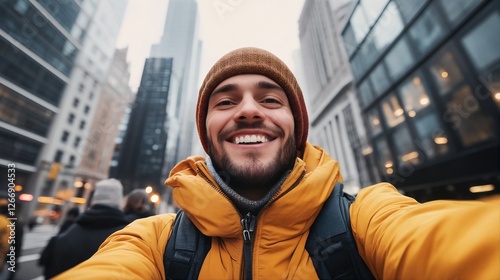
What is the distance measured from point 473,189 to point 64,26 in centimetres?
3250

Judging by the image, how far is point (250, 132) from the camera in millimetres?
1446

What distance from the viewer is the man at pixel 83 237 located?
7.68 ft

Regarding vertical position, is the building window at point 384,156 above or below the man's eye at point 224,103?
above

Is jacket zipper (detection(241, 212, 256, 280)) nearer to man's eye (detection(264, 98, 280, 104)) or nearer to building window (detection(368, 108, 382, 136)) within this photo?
man's eye (detection(264, 98, 280, 104))

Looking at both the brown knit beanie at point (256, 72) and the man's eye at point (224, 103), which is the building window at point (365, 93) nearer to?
the brown knit beanie at point (256, 72)

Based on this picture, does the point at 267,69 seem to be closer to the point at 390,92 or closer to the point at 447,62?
the point at 447,62

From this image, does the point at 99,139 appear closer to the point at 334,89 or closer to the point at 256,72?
the point at 334,89

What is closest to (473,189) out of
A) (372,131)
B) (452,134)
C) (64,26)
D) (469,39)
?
(452,134)

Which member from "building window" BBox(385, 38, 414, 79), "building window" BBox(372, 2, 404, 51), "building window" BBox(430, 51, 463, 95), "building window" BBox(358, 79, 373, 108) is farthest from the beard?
"building window" BBox(358, 79, 373, 108)

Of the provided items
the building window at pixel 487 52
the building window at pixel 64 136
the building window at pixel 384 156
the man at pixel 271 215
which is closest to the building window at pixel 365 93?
the building window at pixel 384 156

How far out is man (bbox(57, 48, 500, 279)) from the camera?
574 mm

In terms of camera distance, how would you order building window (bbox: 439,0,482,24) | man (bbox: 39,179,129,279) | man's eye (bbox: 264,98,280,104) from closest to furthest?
man's eye (bbox: 264,98,280,104), man (bbox: 39,179,129,279), building window (bbox: 439,0,482,24)

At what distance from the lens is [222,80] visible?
1812mm

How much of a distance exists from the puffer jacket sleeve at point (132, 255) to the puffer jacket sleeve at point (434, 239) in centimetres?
112
